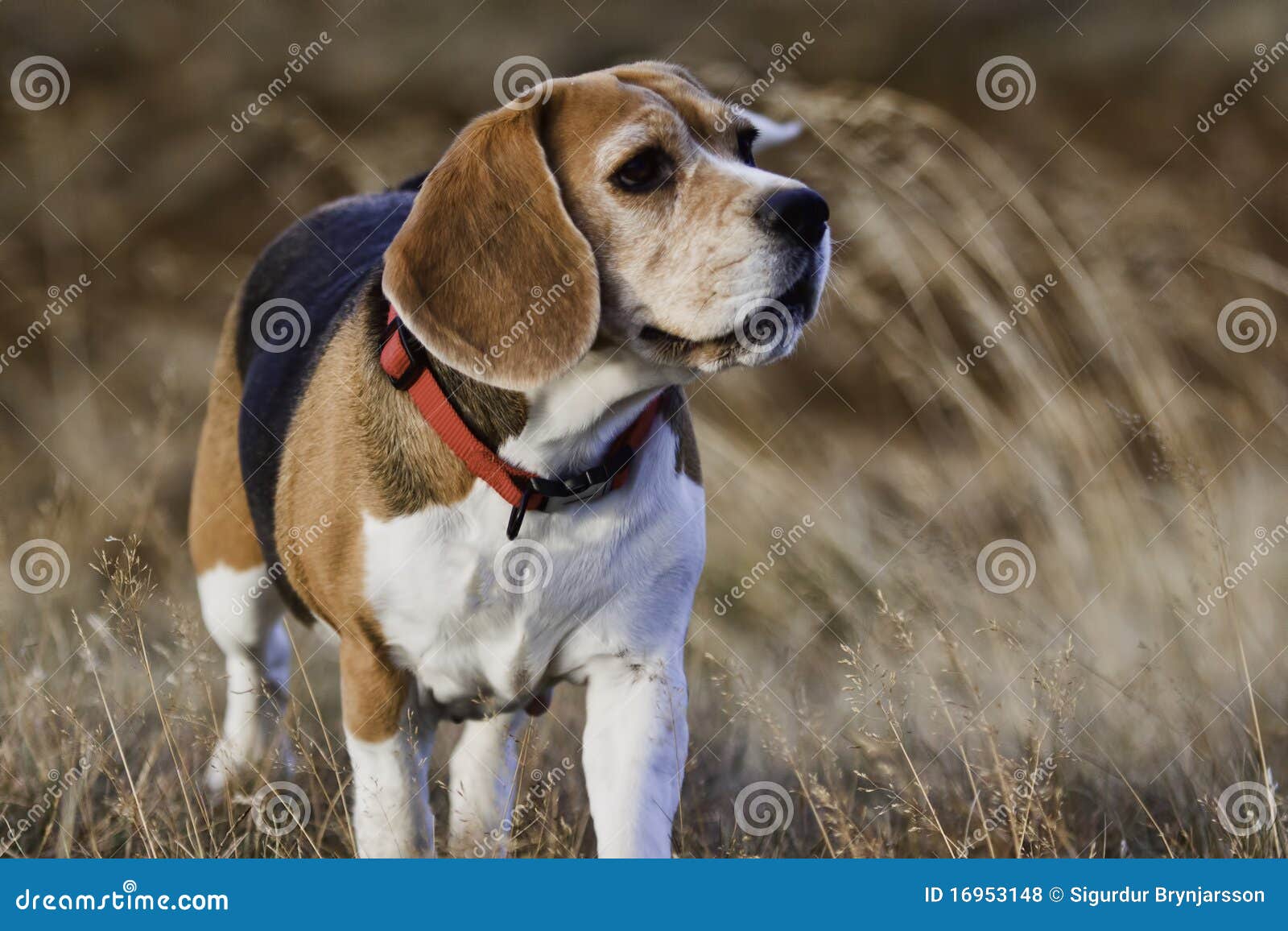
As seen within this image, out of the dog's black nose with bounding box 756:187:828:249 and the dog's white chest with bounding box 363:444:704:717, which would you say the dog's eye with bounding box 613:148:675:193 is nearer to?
the dog's black nose with bounding box 756:187:828:249

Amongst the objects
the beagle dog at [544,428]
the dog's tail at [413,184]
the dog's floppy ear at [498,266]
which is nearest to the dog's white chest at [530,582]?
the beagle dog at [544,428]

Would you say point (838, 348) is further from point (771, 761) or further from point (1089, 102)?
point (771, 761)

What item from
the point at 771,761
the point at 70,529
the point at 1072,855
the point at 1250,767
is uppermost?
the point at 1250,767

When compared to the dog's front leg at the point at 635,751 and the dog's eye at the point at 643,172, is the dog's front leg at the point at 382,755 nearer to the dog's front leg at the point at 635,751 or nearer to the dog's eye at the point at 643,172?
the dog's front leg at the point at 635,751

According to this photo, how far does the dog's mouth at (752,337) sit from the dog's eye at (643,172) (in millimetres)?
302

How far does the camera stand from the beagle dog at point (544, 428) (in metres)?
2.77

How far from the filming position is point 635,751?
9.98 ft

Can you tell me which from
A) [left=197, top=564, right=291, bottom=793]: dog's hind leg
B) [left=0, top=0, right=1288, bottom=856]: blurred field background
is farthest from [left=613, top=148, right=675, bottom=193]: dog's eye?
[left=197, top=564, right=291, bottom=793]: dog's hind leg

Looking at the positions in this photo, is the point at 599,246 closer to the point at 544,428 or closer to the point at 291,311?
the point at 544,428

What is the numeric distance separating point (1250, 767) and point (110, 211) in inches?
254

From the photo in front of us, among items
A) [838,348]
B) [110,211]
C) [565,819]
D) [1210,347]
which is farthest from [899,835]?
[110,211]

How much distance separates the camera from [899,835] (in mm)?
3607

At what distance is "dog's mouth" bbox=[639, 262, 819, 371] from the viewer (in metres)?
2.73

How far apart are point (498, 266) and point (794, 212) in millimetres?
619
